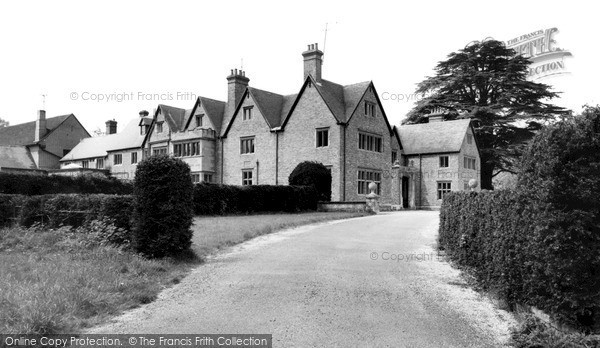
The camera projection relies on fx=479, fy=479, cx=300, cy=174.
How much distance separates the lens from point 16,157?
192 ft

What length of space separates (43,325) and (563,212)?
21.6ft

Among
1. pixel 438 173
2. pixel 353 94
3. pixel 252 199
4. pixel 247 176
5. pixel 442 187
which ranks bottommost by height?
pixel 252 199

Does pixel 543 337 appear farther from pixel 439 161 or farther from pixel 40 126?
pixel 40 126

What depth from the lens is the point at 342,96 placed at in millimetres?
38375

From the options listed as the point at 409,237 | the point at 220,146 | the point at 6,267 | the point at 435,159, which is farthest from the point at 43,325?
the point at 435,159

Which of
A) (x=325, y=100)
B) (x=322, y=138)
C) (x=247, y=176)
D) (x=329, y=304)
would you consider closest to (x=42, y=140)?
(x=247, y=176)

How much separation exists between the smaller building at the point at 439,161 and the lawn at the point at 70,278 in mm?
31231

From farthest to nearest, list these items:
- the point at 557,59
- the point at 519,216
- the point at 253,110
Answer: the point at 557,59
the point at 253,110
the point at 519,216

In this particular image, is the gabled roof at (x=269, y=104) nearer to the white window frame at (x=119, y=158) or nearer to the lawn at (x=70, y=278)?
the white window frame at (x=119, y=158)

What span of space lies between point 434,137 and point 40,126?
4980cm

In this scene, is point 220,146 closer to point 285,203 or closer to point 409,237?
point 285,203

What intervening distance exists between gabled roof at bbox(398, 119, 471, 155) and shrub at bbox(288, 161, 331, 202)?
1454cm

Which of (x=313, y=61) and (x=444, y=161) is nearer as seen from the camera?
(x=313, y=61)

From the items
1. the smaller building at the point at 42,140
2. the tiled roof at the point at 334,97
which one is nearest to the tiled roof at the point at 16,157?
the smaller building at the point at 42,140
